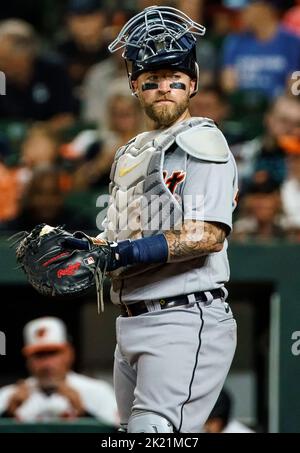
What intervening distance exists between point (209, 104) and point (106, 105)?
2.50 feet

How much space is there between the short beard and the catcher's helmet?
11cm

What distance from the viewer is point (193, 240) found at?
342 cm

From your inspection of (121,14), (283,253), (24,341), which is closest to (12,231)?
(24,341)

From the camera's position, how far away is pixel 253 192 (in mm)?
6555

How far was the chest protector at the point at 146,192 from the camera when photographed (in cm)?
352

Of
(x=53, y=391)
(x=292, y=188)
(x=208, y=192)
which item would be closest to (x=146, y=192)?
(x=208, y=192)

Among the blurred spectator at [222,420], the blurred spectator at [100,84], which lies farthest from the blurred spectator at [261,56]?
the blurred spectator at [222,420]

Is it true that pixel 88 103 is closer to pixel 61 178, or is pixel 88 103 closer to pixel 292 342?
pixel 61 178

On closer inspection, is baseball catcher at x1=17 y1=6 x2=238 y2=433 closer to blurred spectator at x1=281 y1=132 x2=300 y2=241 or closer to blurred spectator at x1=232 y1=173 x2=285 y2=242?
blurred spectator at x1=232 y1=173 x2=285 y2=242

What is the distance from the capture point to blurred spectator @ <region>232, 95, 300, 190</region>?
6.81 m

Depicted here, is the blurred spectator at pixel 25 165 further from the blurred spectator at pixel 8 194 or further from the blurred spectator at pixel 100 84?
the blurred spectator at pixel 100 84

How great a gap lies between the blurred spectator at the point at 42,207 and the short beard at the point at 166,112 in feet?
9.41

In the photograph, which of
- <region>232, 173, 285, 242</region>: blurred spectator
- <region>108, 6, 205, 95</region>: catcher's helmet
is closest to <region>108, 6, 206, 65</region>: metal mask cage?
<region>108, 6, 205, 95</region>: catcher's helmet
